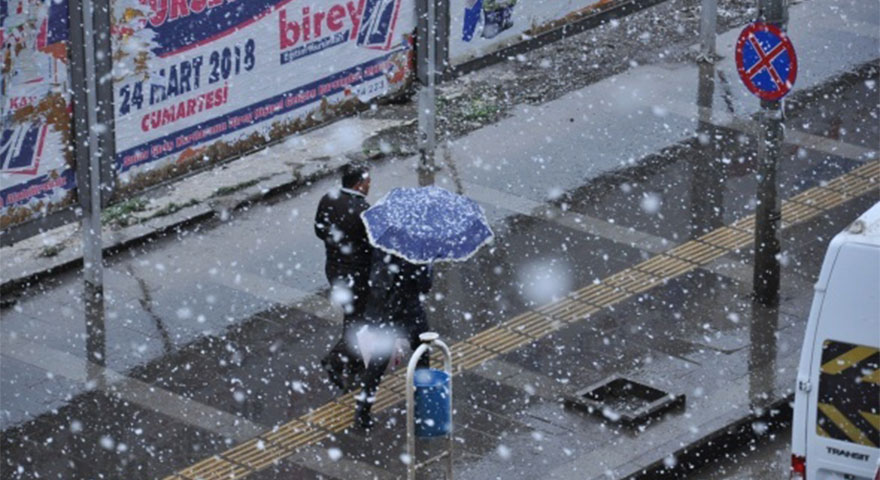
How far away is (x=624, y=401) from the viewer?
13.2m

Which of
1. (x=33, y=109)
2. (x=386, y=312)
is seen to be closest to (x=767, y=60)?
(x=386, y=312)

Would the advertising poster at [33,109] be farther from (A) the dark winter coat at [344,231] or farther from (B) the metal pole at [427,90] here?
(B) the metal pole at [427,90]

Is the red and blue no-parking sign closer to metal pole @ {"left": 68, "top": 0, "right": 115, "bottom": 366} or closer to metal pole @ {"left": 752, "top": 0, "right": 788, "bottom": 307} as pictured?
metal pole @ {"left": 752, "top": 0, "right": 788, "bottom": 307}

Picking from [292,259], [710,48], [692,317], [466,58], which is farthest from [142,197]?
[710,48]

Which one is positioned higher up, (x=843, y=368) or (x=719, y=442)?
(x=843, y=368)

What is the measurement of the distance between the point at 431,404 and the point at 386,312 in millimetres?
1159

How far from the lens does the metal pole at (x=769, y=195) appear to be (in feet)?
47.6

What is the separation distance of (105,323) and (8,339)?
2.32 ft

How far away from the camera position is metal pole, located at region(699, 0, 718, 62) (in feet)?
65.3

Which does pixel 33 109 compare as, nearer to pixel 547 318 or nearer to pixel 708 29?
pixel 547 318

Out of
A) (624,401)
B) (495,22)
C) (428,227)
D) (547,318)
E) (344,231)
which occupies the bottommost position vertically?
(547,318)

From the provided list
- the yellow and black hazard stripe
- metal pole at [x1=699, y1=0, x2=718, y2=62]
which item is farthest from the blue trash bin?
metal pole at [x1=699, y1=0, x2=718, y2=62]

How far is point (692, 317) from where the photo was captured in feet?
47.6

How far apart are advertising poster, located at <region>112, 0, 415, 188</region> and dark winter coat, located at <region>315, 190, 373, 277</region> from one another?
2272 mm
